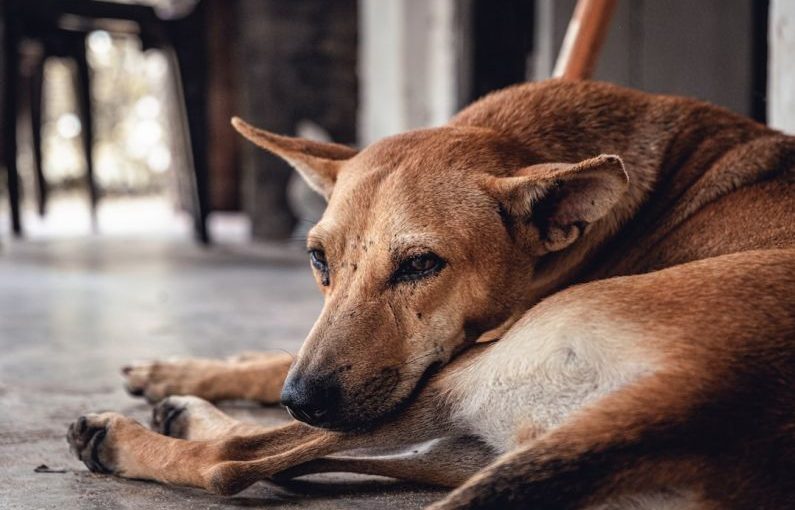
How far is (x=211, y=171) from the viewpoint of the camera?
1121cm

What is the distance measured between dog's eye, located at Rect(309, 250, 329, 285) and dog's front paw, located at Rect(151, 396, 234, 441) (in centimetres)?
39

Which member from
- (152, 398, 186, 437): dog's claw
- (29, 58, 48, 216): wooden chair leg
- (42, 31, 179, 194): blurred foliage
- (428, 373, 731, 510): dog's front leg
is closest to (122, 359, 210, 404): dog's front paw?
(152, 398, 186, 437): dog's claw

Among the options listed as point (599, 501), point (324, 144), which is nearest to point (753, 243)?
point (599, 501)

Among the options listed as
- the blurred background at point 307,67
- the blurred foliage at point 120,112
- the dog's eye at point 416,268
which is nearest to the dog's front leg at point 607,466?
the dog's eye at point 416,268

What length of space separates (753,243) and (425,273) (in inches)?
26.7

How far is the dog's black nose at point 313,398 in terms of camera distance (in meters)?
1.86

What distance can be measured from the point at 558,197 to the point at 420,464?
2.12 ft

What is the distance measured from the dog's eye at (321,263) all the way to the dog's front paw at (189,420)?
39cm

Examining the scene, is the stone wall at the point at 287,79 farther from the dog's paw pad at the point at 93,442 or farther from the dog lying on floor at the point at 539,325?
the dog's paw pad at the point at 93,442

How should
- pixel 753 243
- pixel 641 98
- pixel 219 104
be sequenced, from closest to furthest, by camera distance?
pixel 753 243 < pixel 641 98 < pixel 219 104

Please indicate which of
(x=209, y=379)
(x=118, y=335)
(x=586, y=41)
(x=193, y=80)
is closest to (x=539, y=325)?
(x=209, y=379)

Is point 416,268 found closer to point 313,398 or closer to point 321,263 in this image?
point 321,263

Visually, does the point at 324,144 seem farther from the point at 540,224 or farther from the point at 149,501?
the point at 149,501

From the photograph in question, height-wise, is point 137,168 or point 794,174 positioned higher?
point 794,174
